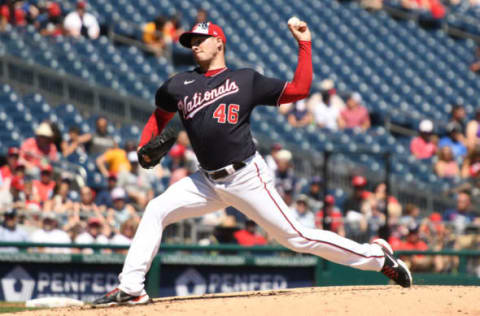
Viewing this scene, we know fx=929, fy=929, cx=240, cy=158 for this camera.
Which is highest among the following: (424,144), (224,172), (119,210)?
(224,172)

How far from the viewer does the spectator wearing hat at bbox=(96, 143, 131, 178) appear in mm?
11750

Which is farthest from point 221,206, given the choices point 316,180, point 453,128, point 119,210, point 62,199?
point 453,128

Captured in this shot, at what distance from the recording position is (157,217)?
5805mm

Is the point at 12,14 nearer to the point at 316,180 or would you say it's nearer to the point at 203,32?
the point at 316,180

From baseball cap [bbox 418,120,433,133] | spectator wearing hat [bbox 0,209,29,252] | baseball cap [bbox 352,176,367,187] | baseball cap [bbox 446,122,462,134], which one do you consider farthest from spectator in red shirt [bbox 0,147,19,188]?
baseball cap [bbox 446,122,462,134]

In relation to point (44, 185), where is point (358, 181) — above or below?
below

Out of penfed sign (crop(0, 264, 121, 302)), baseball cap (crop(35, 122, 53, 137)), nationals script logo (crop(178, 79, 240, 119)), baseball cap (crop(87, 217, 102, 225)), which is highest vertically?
nationals script logo (crop(178, 79, 240, 119))

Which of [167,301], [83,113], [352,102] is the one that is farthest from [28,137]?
[167,301]

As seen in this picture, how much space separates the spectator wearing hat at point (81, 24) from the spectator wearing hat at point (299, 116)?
3.46 meters

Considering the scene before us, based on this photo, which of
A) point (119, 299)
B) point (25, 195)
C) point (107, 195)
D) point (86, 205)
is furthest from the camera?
point (107, 195)

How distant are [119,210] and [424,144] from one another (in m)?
6.13

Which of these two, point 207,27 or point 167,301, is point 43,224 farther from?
point 207,27

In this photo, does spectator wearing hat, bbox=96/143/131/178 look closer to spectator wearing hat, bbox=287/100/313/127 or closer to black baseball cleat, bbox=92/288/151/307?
spectator wearing hat, bbox=287/100/313/127

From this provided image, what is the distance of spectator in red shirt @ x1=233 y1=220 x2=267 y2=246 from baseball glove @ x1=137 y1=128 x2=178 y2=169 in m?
4.96
